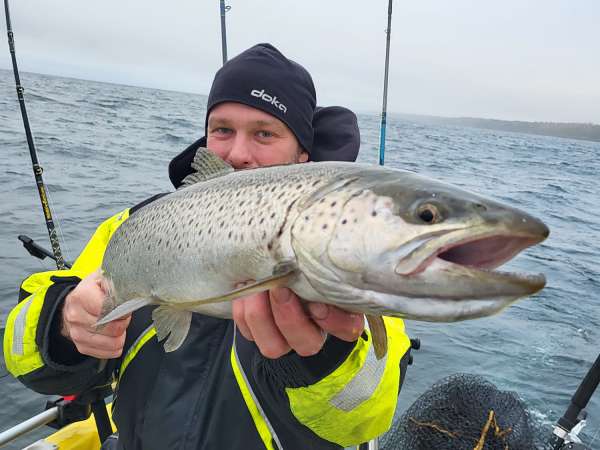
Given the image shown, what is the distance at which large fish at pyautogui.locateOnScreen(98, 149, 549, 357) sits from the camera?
4.88ft

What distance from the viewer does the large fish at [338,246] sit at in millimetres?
1486

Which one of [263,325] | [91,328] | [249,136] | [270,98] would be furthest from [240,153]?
[263,325]

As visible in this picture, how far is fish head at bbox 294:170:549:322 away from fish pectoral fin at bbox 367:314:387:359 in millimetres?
250

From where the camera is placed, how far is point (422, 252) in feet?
5.01

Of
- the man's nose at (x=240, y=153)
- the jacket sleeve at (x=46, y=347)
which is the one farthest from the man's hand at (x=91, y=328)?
the man's nose at (x=240, y=153)

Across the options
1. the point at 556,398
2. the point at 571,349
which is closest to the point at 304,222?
the point at 556,398

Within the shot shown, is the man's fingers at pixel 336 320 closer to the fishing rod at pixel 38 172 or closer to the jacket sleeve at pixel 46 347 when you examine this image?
the jacket sleeve at pixel 46 347

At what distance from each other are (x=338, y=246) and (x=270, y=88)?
1942mm

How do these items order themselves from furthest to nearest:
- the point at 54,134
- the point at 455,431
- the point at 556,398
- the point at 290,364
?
the point at 54,134, the point at 556,398, the point at 455,431, the point at 290,364

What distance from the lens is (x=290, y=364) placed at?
6.88 ft

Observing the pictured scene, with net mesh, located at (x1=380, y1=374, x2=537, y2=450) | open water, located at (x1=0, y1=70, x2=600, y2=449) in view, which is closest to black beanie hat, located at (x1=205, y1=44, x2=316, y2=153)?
net mesh, located at (x1=380, y1=374, x2=537, y2=450)

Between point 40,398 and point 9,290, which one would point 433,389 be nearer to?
point 40,398

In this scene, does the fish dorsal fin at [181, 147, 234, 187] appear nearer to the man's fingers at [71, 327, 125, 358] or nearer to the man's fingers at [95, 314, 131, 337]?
the man's fingers at [95, 314, 131, 337]

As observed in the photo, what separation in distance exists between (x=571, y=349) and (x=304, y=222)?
830 cm
